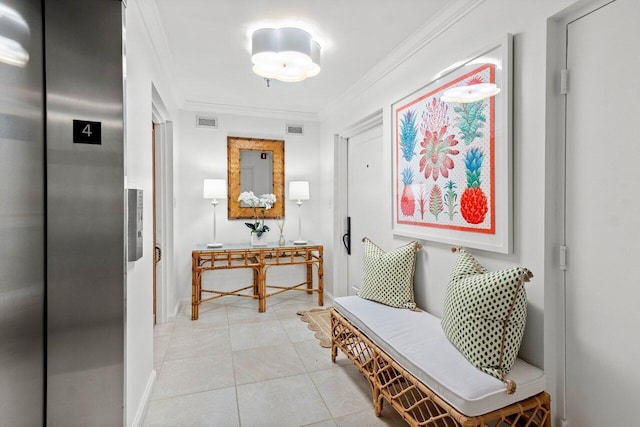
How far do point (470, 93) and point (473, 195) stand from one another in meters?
0.61

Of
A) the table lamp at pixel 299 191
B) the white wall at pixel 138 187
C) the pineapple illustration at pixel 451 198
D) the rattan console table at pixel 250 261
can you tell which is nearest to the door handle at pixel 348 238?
the rattan console table at pixel 250 261

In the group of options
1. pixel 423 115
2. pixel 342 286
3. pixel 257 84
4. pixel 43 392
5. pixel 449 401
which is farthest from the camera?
pixel 342 286

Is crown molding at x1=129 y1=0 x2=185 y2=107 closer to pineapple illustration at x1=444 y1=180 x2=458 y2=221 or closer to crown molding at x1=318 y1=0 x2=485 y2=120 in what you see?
crown molding at x1=318 y1=0 x2=485 y2=120

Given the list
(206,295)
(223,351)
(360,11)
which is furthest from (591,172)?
(206,295)

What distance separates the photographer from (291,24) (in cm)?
Answer: 219

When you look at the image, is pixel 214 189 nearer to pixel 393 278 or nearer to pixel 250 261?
pixel 250 261

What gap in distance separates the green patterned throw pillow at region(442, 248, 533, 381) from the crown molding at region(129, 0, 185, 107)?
232 centimetres

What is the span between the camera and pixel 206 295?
407 cm

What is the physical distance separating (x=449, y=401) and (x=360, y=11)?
2.22 m

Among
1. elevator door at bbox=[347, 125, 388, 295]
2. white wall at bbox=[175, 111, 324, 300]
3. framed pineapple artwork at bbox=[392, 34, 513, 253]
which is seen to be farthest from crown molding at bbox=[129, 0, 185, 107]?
elevator door at bbox=[347, 125, 388, 295]

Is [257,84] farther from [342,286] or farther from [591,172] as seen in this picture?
[591,172]

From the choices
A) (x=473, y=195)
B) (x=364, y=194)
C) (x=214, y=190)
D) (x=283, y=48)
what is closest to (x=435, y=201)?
(x=473, y=195)

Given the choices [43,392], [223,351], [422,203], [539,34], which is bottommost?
[223,351]

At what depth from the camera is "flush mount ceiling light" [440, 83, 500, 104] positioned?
1.77 m
